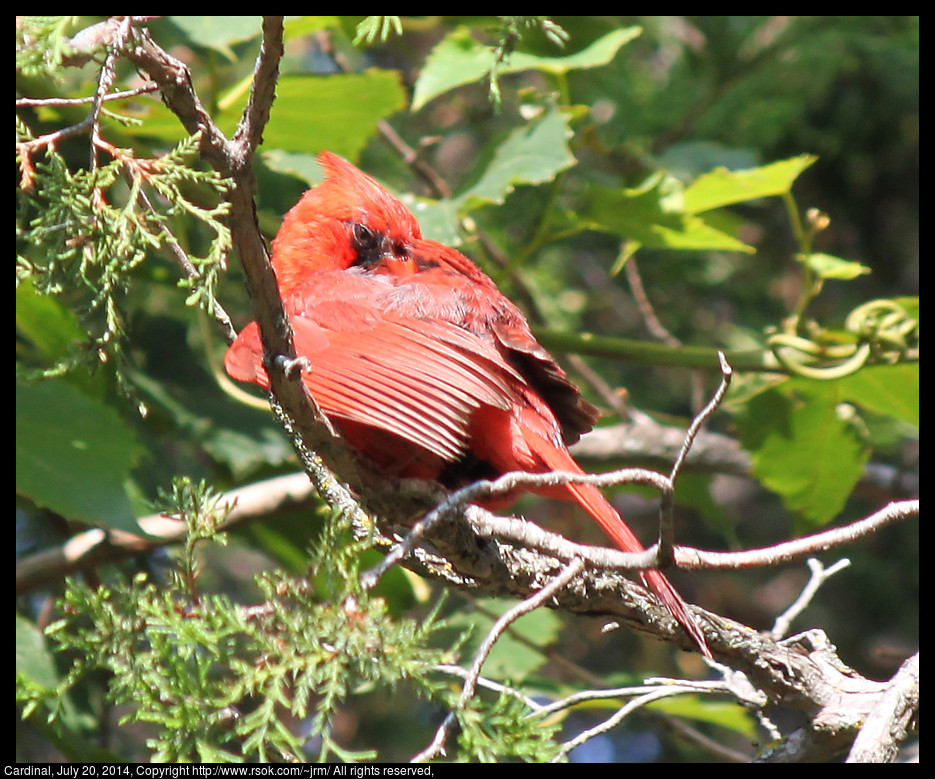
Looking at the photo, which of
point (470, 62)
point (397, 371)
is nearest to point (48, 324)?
point (397, 371)

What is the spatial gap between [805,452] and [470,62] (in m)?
1.77

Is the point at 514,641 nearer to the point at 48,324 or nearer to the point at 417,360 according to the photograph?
the point at 417,360

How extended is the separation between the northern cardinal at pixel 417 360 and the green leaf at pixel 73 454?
2.24 ft

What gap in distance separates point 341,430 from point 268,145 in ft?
5.22

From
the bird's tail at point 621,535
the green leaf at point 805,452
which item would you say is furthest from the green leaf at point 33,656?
the green leaf at point 805,452

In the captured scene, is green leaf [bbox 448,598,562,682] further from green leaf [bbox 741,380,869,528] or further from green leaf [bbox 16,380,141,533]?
green leaf [bbox 16,380,141,533]

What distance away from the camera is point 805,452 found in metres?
3.50

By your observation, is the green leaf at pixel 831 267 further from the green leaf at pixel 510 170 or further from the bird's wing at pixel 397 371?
the bird's wing at pixel 397 371

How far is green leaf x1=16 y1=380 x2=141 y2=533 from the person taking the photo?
2.76m

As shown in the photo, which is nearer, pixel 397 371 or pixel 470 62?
pixel 397 371

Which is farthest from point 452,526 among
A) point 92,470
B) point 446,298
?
point 92,470

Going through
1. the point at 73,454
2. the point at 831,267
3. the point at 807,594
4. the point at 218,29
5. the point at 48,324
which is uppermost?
the point at 218,29

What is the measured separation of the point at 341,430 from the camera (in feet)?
7.11

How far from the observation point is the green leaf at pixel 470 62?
10.0 ft
